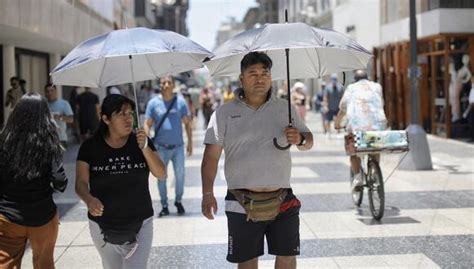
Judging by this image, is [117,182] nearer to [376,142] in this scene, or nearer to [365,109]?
[376,142]

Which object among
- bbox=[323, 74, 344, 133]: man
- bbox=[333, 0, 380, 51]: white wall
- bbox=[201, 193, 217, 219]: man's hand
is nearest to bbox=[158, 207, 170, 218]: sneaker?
bbox=[201, 193, 217, 219]: man's hand

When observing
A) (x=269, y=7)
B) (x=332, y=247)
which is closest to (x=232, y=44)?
(x=332, y=247)

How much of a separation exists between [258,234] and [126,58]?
184 cm

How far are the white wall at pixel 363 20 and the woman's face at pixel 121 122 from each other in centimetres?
2154

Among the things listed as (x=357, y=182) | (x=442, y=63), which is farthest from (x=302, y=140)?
(x=442, y=63)

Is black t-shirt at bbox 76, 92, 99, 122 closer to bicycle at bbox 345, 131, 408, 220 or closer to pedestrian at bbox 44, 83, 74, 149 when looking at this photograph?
pedestrian at bbox 44, 83, 74, 149

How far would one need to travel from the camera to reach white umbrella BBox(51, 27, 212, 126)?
453cm

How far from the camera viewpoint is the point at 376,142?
791 centimetres

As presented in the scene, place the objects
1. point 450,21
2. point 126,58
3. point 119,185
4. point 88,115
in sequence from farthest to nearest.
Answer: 1. point 450,21
2. point 88,115
3. point 126,58
4. point 119,185

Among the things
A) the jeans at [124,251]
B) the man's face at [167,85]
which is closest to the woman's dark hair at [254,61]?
the jeans at [124,251]

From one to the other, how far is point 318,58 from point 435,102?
46.9ft

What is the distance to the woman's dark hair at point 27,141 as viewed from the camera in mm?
4305

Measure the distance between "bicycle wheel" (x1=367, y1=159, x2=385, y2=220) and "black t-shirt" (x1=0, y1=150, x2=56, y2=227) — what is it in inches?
181

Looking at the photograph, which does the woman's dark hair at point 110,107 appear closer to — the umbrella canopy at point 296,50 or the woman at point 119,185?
the woman at point 119,185
